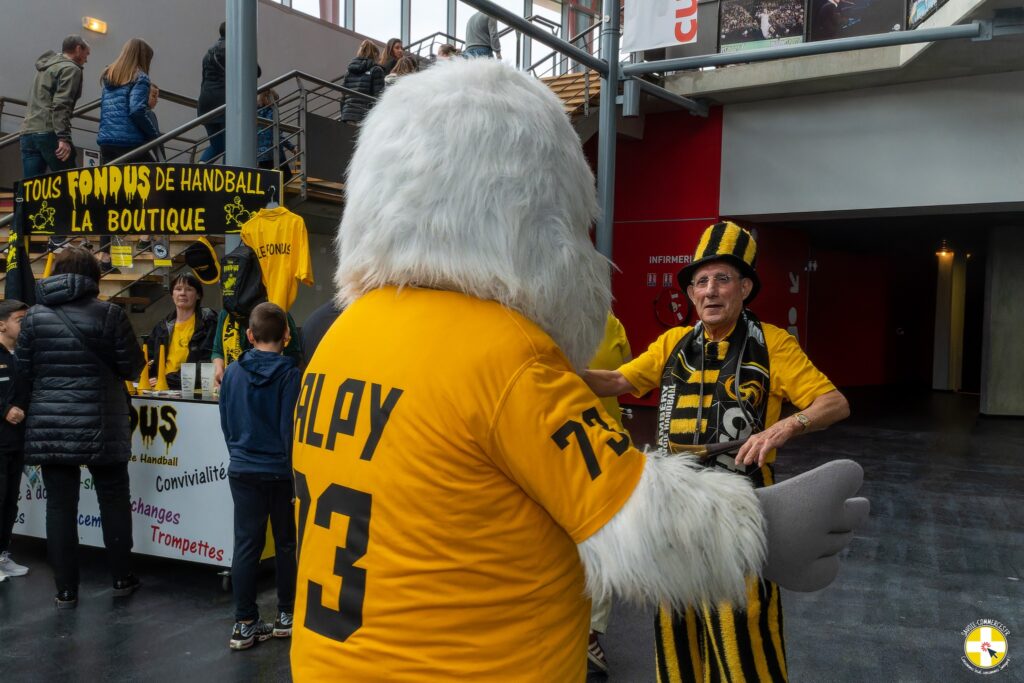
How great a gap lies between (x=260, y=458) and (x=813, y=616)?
2988 mm

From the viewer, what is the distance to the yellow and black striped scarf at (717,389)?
264 cm

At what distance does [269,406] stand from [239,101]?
2.24 metres

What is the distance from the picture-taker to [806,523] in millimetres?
1306

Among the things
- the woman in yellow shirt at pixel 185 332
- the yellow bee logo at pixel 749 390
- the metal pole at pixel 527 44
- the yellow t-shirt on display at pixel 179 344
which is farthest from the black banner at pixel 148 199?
the metal pole at pixel 527 44

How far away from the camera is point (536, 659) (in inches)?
51.9

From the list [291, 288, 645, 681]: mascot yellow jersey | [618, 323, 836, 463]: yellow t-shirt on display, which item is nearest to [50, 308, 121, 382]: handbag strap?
[618, 323, 836, 463]: yellow t-shirt on display

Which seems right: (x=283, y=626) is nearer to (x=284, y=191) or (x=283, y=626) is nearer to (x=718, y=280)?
(x=718, y=280)

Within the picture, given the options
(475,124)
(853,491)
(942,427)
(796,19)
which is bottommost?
(942,427)

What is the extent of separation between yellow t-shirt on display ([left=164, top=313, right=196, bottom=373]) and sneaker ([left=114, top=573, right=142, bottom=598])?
5.48 ft

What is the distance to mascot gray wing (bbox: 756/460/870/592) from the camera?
130 cm

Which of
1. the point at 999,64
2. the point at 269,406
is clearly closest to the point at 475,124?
the point at 269,406

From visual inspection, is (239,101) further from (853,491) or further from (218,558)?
(853,491)

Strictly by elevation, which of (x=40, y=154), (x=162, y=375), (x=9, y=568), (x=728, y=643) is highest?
(x=40, y=154)

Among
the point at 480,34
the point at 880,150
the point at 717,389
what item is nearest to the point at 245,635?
the point at 717,389
